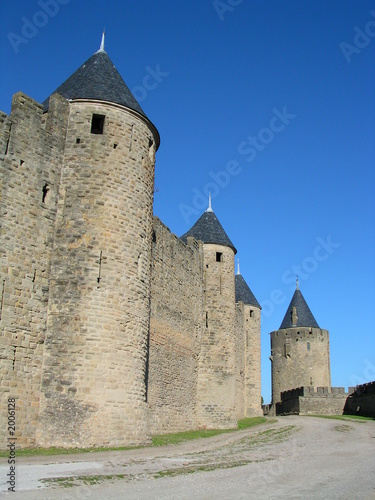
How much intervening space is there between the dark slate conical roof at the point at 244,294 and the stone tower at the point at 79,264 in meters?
22.5

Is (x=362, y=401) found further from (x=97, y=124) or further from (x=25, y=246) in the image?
(x=25, y=246)

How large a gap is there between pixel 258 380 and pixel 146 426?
23.6 metres

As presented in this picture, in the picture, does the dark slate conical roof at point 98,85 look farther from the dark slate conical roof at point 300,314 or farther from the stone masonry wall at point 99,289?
the dark slate conical roof at point 300,314

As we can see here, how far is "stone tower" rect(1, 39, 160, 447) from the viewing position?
13742 millimetres

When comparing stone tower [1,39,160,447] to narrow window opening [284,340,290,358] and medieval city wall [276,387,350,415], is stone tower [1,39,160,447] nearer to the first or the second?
medieval city wall [276,387,350,415]

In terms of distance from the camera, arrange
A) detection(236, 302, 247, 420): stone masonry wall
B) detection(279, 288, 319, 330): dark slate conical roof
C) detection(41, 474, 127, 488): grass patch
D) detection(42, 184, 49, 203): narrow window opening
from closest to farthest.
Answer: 1. detection(41, 474, 127, 488): grass patch
2. detection(42, 184, 49, 203): narrow window opening
3. detection(236, 302, 247, 420): stone masonry wall
4. detection(279, 288, 319, 330): dark slate conical roof

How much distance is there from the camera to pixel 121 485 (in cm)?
807

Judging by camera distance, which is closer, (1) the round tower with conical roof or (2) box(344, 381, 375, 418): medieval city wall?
(1) the round tower with conical roof

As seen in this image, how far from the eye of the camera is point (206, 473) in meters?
9.40

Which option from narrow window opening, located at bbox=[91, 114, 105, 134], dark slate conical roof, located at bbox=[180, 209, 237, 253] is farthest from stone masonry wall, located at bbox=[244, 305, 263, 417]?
narrow window opening, located at bbox=[91, 114, 105, 134]

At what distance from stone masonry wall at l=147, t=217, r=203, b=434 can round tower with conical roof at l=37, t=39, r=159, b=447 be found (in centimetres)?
414

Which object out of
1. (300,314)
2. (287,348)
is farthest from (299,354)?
(300,314)

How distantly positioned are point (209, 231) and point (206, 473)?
1961cm

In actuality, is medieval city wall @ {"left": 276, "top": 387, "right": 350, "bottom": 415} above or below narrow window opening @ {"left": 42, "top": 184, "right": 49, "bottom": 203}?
below
